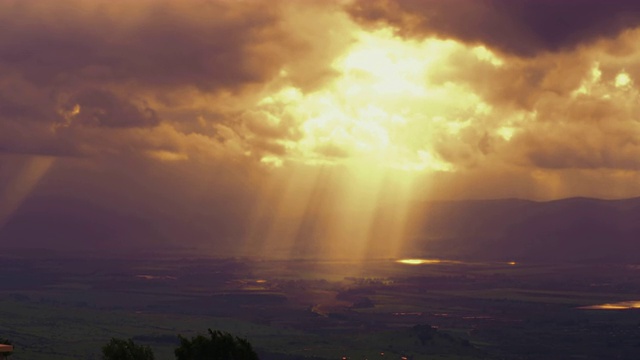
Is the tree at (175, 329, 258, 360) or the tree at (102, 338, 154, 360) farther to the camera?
the tree at (175, 329, 258, 360)

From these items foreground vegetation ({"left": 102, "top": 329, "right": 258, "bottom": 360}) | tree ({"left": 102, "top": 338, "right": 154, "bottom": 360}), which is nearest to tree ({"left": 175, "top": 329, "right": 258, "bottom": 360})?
foreground vegetation ({"left": 102, "top": 329, "right": 258, "bottom": 360})

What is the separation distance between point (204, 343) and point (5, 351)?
33457 millimetres

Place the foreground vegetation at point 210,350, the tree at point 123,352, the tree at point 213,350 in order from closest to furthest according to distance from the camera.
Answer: the tree at point 123,352
the foreground vegetation at point 210,350
the tree at point 213,350

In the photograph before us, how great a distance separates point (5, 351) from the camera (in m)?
59.3

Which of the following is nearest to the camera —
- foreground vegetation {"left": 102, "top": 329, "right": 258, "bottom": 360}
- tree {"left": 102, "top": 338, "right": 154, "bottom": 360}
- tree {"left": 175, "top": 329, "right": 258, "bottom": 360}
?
tree {"left": 102, "top": 338, "right": 154, "bottom": 360}

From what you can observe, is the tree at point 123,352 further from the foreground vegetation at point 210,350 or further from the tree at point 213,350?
the tree at point 213,350

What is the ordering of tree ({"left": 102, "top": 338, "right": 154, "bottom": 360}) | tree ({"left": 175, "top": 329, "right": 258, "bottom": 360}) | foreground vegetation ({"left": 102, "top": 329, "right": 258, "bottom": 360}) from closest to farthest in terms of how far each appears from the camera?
tree ({"left": 102, "top": 338, "right": 154, "bottom": 360}), foreground vegetation ({"left": 102, "top": 329, "right": 258, "bottom": 360}), tree ({"left": 175, "top": 329, "right": 258, "bottom": 360})

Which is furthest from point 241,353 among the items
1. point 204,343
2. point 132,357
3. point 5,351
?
point 5,351

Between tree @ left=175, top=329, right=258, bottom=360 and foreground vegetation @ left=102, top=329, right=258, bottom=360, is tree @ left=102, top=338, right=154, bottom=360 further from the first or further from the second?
tree @ left=175, top=329, right=258, bottom=360

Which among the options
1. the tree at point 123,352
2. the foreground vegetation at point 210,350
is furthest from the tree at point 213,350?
the tree at point 123,352

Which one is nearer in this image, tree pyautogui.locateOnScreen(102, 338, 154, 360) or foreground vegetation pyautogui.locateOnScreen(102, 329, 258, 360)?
tree pyautogui.locateOnScreen(102, 338, 154, 360)

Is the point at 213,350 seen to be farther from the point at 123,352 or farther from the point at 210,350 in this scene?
the point at 123,352

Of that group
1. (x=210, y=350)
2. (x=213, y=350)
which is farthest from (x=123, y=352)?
(x=213, y=350)

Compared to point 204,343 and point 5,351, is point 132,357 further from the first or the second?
point 5,351
